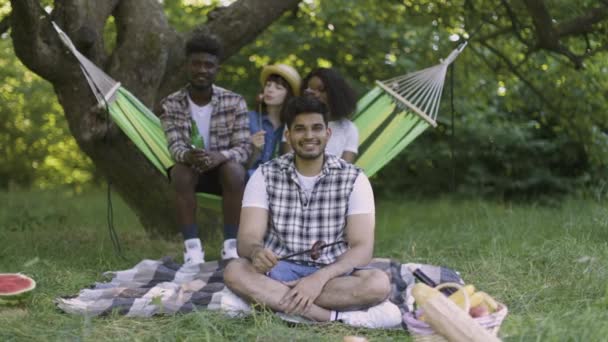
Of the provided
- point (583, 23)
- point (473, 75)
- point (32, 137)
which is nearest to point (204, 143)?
point (583, 23)

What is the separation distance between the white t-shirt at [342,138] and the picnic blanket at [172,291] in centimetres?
58

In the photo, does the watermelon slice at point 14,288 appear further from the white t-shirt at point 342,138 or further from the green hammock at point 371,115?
the white t-shirt at point 342,138

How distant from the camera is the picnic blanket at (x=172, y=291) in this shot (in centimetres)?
243

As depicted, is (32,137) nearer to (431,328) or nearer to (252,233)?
(252,233)

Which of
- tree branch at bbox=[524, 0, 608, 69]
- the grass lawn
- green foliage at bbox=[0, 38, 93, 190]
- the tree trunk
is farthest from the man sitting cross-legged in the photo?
green foliage at bbox=[0, 38, 93, 190]

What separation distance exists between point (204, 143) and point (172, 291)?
90 cm

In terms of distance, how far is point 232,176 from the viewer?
3.15m

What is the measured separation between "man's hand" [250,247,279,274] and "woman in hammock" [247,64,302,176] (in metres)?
1.04

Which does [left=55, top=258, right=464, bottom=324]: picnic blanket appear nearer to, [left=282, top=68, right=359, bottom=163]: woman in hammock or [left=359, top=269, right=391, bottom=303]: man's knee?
[left=359, top=269, right=391, bottom=303]: man's knee

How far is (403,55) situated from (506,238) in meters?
2.25

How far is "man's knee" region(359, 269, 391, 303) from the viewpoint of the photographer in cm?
235

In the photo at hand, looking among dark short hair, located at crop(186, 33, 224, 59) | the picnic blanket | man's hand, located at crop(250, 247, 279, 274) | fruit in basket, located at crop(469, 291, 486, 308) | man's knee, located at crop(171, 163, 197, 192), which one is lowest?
the picnic blanket

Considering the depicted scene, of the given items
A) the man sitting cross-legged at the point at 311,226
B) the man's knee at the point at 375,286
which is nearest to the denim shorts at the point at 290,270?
the man sitting cross-legged at the point at 311,226

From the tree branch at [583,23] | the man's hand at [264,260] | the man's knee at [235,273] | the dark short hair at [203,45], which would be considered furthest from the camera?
the tree branch at [583,23]
